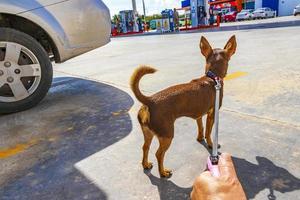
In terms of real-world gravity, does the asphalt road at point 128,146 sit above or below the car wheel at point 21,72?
below

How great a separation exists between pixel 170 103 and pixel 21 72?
8.36 ft

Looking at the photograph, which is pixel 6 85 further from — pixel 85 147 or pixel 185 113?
pixel 185 113

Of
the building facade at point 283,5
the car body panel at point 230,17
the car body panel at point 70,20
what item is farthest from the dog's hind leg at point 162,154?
the building facade at point 283,5

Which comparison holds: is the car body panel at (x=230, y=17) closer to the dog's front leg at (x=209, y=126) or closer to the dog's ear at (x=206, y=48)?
the dog's ear at (x=206, y=48)

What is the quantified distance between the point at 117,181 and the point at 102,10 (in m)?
3.23

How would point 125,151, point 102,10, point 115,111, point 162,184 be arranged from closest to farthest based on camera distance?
point 162,184, point 125,151, point 115,111, point 102,10

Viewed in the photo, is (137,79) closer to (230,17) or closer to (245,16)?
(245,16)

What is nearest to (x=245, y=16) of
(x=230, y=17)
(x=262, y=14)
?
(x=262, y=14)

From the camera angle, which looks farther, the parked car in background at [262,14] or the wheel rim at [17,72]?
the parked car in background at [262,14]

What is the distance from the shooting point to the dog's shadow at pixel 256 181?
1946mm

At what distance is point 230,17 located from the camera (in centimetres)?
3844

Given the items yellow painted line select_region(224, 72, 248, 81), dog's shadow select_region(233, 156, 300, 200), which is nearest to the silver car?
yellow painted line select_region(224, 72, 248, 81)

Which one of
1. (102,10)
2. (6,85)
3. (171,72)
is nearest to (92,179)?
(6,85)

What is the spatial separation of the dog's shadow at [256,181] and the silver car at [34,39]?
2464mm
